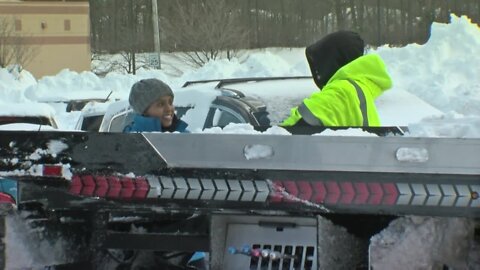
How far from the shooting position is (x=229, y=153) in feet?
8.85

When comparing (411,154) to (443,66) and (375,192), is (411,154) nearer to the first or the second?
(375,192)

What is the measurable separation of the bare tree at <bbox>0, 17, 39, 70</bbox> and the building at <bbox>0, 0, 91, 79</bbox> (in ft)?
1.75

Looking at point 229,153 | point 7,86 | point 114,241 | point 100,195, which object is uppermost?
point 229,153

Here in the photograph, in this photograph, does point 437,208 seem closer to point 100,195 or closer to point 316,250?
point 316,250

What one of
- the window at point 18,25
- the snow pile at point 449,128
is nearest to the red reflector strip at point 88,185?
the snow pile at point 449,128

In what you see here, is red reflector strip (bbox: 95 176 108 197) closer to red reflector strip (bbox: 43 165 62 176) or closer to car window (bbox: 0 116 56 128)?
red reflector strip (bbox: 43 165 62 176)

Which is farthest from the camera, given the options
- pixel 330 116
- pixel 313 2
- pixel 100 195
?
pixel 313 2

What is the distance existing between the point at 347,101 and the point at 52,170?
1.58 metres

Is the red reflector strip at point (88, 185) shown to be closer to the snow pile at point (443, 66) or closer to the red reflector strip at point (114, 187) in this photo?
the red reflector strip at point (114, 187)

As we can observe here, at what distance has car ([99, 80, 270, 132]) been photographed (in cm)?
587

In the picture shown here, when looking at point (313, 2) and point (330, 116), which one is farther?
point (313, 2)

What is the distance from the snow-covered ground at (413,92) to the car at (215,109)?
0.03 metres

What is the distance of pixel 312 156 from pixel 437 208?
44 cm

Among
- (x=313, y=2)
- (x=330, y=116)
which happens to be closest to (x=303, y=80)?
(x=330, y=116)
